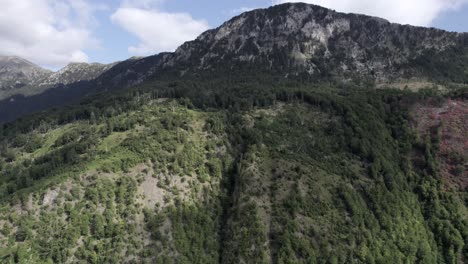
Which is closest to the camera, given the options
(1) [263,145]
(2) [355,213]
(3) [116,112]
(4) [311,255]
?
(4) [311,255]

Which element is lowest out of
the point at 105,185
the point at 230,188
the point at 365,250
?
the point at 365,250

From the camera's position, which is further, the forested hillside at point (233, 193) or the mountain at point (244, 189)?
the mountain at point (244, 189)

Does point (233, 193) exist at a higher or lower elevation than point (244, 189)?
lower

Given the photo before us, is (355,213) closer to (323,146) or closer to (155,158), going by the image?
(323,146)

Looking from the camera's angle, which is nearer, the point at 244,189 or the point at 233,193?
the point at 244,189

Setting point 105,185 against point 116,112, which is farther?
point 116,112

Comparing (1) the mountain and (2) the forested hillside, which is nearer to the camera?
(2) the forested hillside

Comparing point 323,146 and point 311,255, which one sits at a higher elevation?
point 323,146

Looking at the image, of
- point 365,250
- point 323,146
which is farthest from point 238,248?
point 323,146
